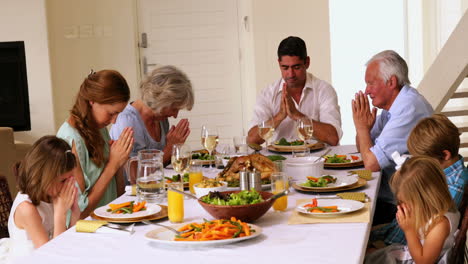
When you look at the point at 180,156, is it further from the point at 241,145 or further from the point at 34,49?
the point at 34,49

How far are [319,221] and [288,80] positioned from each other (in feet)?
7.62

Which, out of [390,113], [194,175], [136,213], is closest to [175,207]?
[136,213]

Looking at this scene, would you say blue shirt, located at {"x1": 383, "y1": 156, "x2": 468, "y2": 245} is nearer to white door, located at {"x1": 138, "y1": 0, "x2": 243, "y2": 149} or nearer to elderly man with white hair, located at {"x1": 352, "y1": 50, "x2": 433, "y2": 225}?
elderly man with white hair, located at {"x1": 352, "y1": 50, "x2": 433, "y2": 225}

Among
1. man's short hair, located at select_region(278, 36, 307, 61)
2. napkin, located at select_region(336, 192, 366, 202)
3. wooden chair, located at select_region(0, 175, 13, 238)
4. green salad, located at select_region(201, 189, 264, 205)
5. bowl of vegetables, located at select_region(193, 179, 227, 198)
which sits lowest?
wooden chair, located at select_region(0, 175, 13, 238)

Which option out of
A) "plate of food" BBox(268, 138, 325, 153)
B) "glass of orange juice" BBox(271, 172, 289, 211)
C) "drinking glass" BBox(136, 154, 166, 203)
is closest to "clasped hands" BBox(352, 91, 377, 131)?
"plate of food" BBox(268, 138, 325, 153)

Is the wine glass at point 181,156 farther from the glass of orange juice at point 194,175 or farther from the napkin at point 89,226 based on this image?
Answer: the napkin at point 89,226

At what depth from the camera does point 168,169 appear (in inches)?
137

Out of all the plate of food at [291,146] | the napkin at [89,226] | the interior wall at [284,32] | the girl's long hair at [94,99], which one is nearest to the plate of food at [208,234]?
the napkin at [89,226]

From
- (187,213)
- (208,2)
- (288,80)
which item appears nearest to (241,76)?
(208,2)

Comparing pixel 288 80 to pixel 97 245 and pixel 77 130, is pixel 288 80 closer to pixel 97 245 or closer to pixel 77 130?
pixel 77 130

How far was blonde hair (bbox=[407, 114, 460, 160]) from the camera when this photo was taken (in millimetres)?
2676

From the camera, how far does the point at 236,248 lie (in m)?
1.97

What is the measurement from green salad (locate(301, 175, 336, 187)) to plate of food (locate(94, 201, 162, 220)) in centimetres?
64

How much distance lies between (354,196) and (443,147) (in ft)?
1.48
